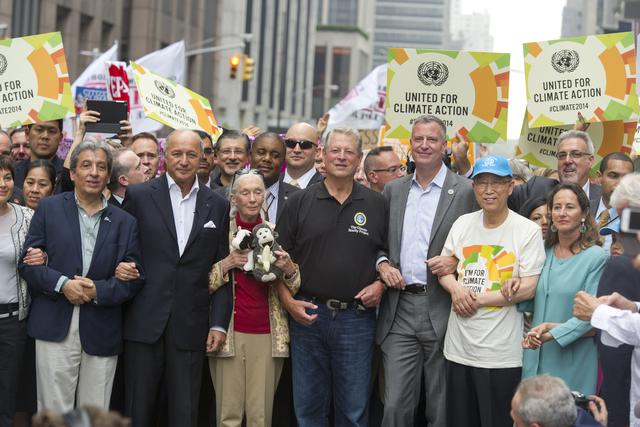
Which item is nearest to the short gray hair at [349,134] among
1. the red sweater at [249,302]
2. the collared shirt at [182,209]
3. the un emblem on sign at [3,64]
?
the red sweater at [249,302]

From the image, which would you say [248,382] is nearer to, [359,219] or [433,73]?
[359,219]

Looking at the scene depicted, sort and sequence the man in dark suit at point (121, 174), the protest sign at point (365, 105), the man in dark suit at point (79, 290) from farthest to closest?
1. the protest sign at point (365, 105)
2. the man in dark suit at point (121, 174)
3. the man in dark suit at point (79, 290)

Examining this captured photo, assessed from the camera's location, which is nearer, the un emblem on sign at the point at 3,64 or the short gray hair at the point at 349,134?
the short gray hair at the point at 349,134

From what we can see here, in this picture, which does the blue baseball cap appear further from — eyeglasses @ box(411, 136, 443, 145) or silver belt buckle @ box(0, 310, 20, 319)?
silver belt buckle @ box(0, 310, 20, 319)

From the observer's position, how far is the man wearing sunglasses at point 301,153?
9414 millimetres

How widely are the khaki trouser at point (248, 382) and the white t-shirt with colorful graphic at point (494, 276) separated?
142 cm

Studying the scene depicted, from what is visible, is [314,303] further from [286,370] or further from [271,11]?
[271,11]

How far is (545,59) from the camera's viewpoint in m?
10.7

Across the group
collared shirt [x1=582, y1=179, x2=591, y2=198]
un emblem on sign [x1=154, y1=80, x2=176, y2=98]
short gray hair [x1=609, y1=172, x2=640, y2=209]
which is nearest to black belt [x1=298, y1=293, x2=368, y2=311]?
collared shirt [x1=582, y1=179, x2=591, y2=198]

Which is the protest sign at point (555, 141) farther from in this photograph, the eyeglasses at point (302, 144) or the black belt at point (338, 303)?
the black belt at point (338, 303)

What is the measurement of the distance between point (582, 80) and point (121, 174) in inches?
176

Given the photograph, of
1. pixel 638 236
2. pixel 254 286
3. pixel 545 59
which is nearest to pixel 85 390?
pixel 254 286

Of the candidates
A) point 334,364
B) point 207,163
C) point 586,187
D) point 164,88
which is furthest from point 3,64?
point 586,187

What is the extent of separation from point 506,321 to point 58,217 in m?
3.19
